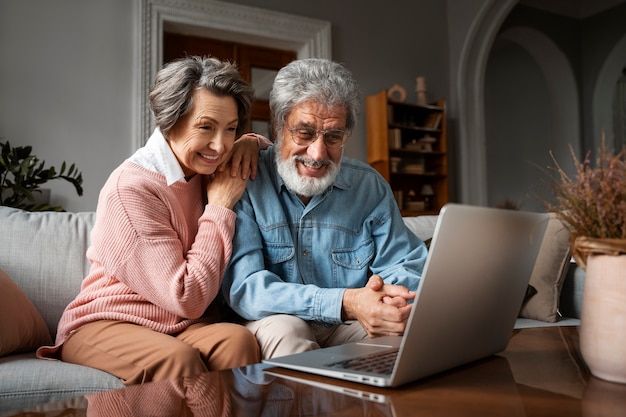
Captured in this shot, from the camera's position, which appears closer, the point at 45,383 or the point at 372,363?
the point at 372,363

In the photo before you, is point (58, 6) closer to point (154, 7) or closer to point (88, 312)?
point (154, 7)

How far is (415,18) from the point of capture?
604 cm

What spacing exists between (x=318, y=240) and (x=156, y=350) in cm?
56

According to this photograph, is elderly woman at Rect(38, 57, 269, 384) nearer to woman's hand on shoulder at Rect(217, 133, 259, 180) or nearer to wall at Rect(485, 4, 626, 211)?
woman's hand on shoulder at Rect(217, 133, 259, 180)

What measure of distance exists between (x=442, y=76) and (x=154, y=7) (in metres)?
3.04

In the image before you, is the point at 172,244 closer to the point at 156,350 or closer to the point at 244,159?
the point at 156,350

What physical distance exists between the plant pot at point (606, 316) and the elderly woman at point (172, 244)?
2.38 ft

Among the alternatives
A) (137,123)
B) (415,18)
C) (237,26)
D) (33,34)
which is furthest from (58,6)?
(415,18)

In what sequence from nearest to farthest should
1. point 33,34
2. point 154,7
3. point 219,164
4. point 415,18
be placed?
point 219,164 → point 33,34 → point 154,7 → point 415,18

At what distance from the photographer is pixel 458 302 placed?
0.88m

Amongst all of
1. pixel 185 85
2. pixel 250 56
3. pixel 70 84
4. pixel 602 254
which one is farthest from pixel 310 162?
pixel 250 56

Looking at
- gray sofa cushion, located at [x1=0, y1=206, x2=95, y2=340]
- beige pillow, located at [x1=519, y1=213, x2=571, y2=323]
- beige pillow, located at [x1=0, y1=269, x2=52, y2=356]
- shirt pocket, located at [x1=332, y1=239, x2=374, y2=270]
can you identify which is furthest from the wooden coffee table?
beige pillow, located at [x1=519, y1=213, x2=571, y2=323]

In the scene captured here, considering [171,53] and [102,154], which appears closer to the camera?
[102,154]

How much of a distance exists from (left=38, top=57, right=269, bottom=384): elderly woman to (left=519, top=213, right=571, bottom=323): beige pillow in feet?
3.88
